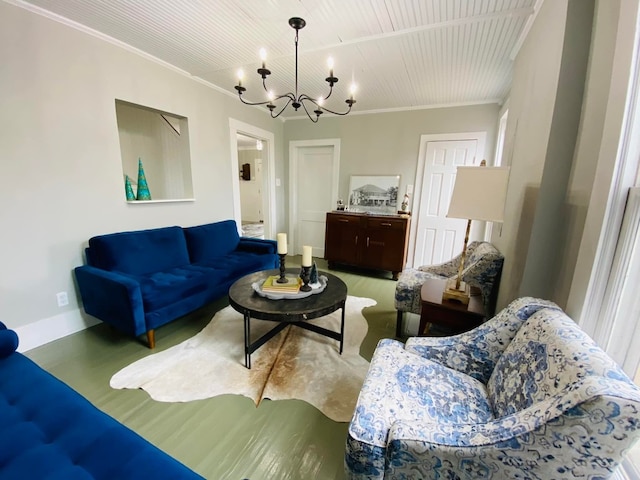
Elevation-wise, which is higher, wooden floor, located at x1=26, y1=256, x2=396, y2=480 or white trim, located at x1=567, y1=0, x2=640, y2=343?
white trim, located at x1=567, y1=0, x2=640, y2=343

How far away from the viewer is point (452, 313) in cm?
175

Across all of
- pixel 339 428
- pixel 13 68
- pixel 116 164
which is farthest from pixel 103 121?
pixel 339 428

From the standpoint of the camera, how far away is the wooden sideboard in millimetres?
3678

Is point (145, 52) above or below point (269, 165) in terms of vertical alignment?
above

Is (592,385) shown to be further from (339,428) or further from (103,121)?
(103,121)

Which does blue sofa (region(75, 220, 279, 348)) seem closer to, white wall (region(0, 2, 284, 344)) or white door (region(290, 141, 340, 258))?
white wall (region(0, 2, 284, 344))

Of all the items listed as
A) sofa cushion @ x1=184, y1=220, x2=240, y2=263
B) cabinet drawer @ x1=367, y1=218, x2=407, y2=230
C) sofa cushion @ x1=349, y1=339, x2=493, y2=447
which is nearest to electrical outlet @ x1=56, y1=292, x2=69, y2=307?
sofa cushion @ x1=184, y1=220, x2=240, y2=263

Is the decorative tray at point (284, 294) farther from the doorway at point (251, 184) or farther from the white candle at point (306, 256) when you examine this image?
the doorway at point (251, 184)

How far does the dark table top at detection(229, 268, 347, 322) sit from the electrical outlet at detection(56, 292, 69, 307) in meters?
1.45

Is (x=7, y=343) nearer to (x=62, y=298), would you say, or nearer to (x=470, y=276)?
(x=62, y=298)

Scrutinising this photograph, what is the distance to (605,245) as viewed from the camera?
101 centimetres

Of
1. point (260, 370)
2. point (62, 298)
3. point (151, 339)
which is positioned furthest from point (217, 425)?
point (62, 298)

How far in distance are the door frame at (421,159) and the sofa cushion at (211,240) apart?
2639 mm

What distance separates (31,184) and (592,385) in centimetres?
322
